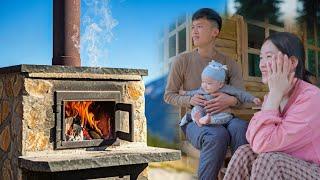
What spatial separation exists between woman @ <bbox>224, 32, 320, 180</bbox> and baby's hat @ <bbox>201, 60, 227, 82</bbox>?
2.09 ft

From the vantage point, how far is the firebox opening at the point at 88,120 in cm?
247

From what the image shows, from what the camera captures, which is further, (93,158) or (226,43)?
(226,43)

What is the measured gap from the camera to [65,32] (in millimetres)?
2473

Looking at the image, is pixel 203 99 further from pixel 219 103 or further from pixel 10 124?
pixel 10 124

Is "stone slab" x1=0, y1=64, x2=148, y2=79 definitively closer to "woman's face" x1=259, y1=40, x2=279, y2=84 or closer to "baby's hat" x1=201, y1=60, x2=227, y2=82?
"baby's hat" x1=201, y1=60, x2=227, y2=82

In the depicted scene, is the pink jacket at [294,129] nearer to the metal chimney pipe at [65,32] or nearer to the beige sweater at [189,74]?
the beige sweater at [189,74]

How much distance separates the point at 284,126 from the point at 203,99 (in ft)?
2.92

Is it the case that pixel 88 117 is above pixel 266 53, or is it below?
below

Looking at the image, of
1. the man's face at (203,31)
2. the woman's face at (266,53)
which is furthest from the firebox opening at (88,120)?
the woman's face at (266,53)

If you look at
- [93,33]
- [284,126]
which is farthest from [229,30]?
[284,126]

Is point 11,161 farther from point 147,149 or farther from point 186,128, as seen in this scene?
point 186,128

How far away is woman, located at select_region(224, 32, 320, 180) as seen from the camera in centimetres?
137

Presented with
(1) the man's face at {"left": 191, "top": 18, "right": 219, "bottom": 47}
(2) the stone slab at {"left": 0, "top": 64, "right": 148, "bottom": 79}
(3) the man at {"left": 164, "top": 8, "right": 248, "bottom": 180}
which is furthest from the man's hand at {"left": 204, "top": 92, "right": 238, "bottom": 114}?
(2) the stone slab at {"left": 0, "top": 64, "right": 148, "bottom": 79}

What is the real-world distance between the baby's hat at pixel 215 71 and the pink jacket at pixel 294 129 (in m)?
0.78
